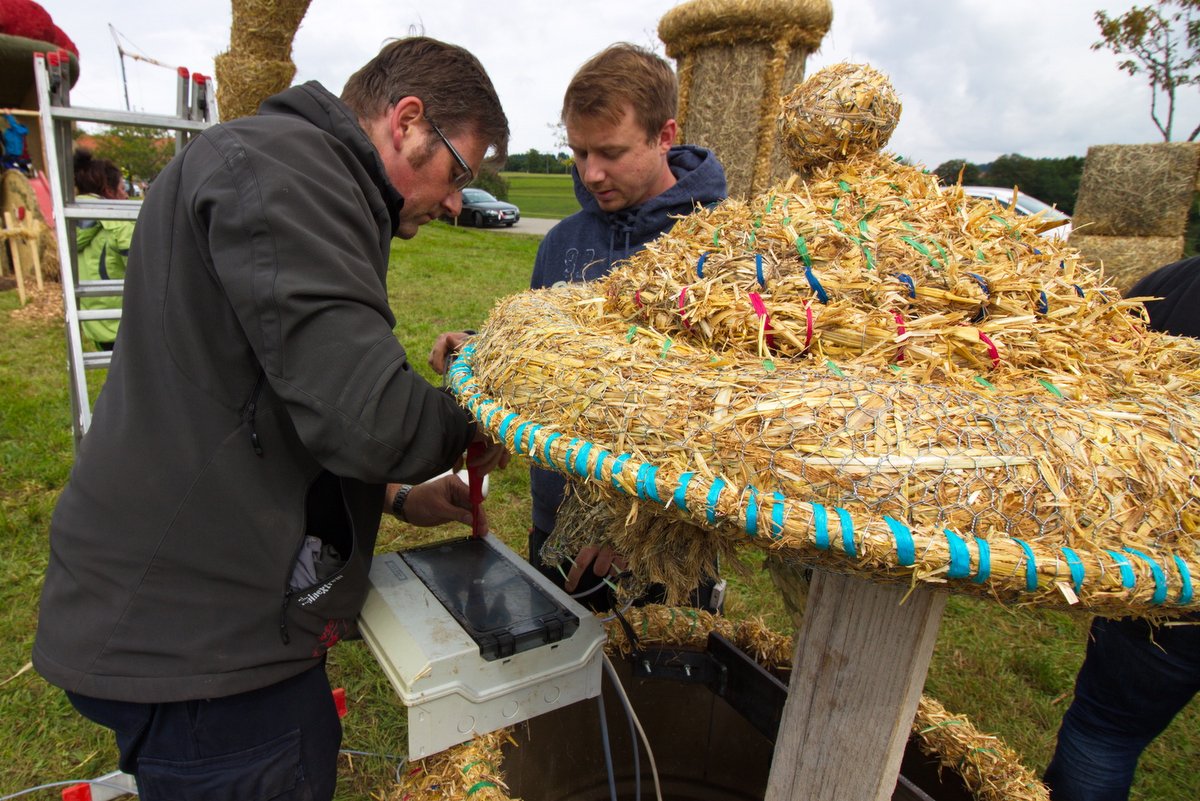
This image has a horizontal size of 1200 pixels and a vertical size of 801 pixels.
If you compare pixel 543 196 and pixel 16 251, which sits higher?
pixel 543 196

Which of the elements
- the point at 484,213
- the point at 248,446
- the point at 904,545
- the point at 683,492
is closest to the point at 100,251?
the point at 248,446

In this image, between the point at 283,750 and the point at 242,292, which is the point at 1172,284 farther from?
the point at 283,750

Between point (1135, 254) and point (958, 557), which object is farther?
point (1135, 254)

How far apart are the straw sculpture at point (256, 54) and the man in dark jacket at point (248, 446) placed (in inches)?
153

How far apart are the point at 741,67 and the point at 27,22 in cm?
816

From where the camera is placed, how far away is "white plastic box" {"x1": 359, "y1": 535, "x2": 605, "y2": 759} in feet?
4.59

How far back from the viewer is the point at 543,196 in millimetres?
40375

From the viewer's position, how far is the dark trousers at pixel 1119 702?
1.88 m

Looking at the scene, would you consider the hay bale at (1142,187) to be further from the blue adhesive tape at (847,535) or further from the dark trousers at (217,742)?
the dark trousers at (217,742)

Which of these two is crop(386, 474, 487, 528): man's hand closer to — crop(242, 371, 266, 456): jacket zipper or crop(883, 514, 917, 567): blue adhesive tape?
crop(242, 371, 266, 456): jacket zipper

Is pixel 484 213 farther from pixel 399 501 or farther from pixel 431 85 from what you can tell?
pixel 431 85

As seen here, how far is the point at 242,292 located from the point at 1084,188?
9.33 m

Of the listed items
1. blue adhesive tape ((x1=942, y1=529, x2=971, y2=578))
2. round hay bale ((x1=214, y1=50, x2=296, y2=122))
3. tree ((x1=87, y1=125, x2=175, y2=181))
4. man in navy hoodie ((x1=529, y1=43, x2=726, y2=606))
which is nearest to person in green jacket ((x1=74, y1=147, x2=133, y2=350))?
round hay bale ((x1=214, y1=50, x2=296, y2=122))

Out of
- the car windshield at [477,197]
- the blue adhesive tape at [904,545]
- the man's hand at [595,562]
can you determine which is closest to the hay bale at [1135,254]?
the man's hand at [595,562]
